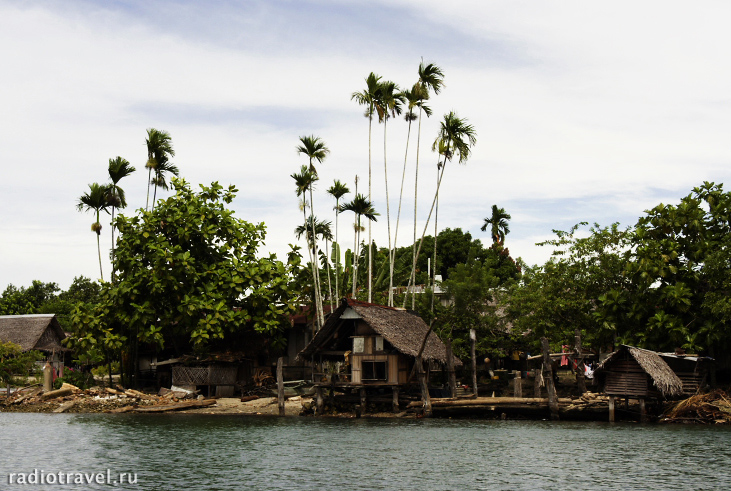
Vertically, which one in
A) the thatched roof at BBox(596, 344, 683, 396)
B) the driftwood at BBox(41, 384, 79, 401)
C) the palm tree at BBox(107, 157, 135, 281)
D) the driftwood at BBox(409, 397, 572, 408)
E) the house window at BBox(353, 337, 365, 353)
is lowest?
the driftwood at BBox(409, 397, 572, 408)

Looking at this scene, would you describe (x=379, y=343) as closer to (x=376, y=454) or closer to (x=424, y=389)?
(x=424, y=389)

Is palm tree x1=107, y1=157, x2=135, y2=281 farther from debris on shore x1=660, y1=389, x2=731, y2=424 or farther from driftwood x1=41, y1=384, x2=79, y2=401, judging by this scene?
debris on shore x1=660, y1=389, x2=731, y2=424

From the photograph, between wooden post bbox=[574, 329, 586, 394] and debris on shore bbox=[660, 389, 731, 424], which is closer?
debris on shore bbox=[660, 389, 731, 424]

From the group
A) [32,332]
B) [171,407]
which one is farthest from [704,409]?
[32,332]

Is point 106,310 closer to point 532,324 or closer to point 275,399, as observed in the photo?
point 275,399

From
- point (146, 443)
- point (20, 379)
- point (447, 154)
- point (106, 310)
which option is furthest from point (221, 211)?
point (146, 443)

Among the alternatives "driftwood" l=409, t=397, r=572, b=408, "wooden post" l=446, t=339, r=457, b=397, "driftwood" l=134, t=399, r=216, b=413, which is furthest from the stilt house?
"driftwood" l=134, t=399, r=216, b=413

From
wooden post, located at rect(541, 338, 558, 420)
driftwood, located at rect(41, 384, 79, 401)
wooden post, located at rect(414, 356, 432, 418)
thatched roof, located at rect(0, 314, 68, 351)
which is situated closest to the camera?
wooden post, located at rect(541, 338, 558, 420)

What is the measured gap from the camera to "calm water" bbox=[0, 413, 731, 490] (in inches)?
832

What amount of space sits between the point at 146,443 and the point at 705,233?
27.0 m

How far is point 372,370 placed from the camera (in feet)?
133

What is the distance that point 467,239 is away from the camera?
8369 cm

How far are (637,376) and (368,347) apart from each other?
12868mm

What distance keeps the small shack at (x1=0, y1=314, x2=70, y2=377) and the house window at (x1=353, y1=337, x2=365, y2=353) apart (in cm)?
2838
